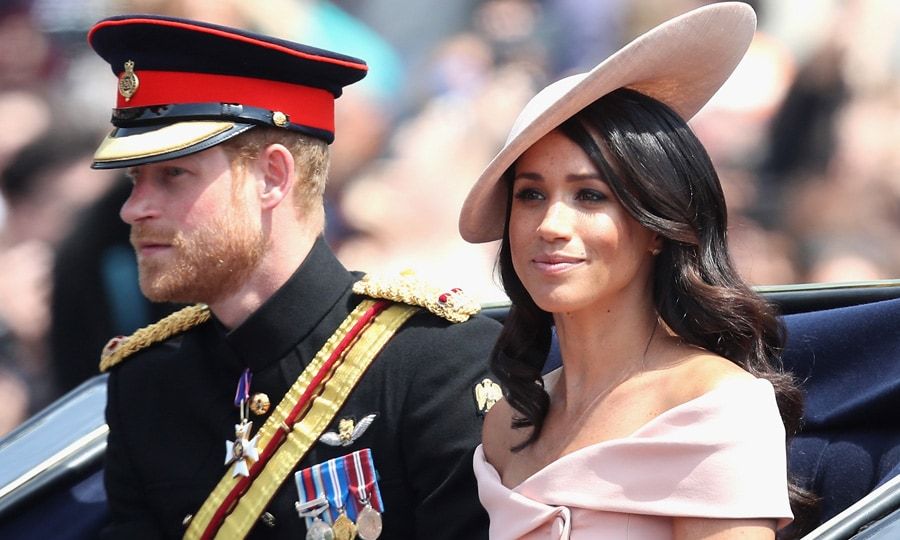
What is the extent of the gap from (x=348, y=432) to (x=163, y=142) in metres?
0.65

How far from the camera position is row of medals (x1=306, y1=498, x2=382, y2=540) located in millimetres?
2475

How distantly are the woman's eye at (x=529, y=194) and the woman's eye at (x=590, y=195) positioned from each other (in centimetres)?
8

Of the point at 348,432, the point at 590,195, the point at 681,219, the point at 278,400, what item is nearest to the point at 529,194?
the point at 590,195

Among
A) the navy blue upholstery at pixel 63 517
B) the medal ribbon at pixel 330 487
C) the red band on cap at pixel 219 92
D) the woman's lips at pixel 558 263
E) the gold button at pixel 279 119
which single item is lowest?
the navy blue upholstery at pixel 63 517

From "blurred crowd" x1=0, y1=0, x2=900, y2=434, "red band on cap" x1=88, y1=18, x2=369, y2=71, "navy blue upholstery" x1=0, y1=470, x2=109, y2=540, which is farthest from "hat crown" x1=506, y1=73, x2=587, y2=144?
"blurred crowd" x1=0, y1=0, x2=900, y2=434

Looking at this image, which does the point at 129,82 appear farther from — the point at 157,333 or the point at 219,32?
the point at 157,333

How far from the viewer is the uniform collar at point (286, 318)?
264 cm

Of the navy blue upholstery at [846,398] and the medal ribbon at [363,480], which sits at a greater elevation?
the navy blue upholstery at [846,398]

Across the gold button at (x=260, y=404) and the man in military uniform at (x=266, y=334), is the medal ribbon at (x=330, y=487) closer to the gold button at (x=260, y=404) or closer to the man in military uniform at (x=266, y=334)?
the man in military uniform at (x=266, y=334)

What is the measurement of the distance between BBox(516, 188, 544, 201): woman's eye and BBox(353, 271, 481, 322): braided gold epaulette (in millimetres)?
648

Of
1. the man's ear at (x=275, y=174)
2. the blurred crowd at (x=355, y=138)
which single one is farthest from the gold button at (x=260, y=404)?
the blurred crowd at (x=355, y=138)

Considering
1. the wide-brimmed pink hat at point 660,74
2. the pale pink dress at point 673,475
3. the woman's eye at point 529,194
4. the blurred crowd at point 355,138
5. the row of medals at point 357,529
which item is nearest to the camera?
the pale pink dress at point 673,475

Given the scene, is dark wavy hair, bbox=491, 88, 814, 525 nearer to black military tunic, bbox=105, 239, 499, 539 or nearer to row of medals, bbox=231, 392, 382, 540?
black military tunic, bbox=105, 239, 499, 539

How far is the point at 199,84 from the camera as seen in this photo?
2.65 metres
